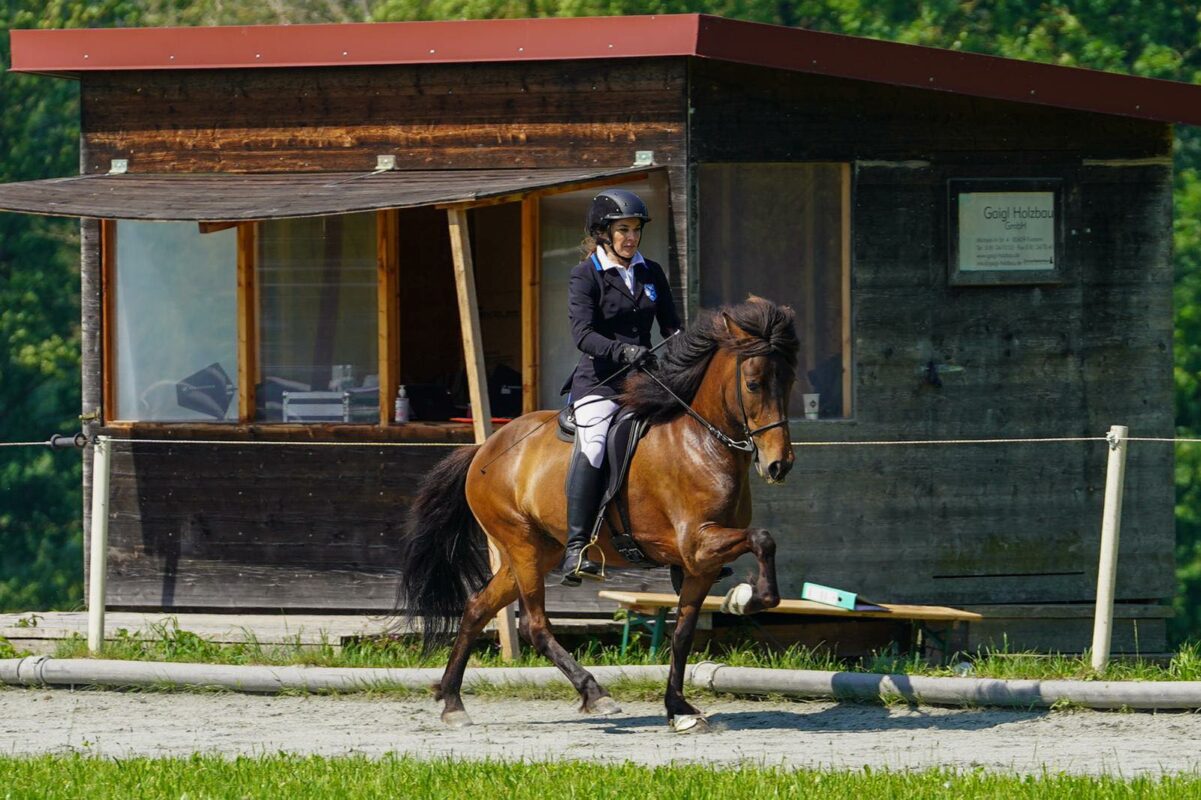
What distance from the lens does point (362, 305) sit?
13.2 metres

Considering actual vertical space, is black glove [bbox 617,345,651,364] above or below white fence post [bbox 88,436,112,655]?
above

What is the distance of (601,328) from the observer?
974 cm

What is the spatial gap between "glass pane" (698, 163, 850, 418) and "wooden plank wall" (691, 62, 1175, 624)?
0.19 m

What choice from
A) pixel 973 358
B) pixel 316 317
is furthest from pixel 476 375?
pixel 973 358

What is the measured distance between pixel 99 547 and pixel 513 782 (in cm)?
508

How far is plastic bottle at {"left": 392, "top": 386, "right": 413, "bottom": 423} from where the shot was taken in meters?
13.0

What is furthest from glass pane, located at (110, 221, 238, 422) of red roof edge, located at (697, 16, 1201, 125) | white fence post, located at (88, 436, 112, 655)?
red roof edge, located at (697, 16, 1201, 125)

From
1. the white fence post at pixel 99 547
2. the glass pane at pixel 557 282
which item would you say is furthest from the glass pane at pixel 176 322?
the glass pane at pixel 557 282

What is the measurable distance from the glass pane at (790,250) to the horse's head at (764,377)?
11.8 ft

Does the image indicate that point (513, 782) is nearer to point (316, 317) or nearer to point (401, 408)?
point (401, 408)

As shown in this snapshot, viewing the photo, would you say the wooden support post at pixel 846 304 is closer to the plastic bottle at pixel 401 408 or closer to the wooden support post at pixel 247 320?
the plastic bottle at pixel 401 408

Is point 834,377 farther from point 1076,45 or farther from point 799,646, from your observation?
point 1076,45

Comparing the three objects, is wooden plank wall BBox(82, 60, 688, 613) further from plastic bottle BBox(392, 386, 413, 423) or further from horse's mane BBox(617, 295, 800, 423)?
horse's mane BBox(617, 295, 800, 423)

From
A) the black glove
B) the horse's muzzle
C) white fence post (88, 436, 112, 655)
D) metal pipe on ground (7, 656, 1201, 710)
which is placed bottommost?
metal pipe on ground (7, 656, 1201, 710)
